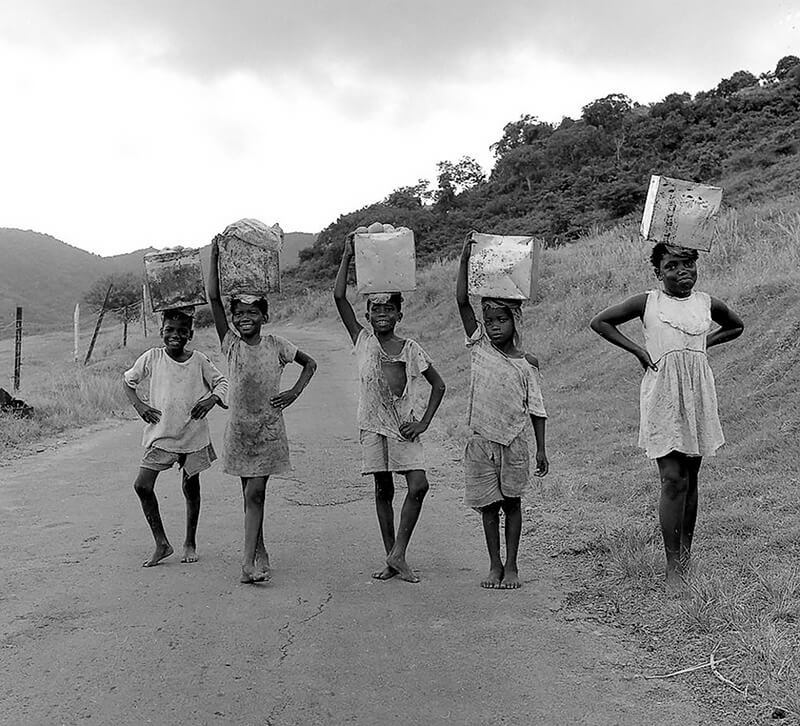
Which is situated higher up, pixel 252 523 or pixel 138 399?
pixel 138 399

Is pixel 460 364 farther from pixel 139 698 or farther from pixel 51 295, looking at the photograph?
pixel 51 295

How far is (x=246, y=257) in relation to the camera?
565 cm

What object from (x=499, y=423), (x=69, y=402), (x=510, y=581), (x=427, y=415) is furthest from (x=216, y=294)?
(x=69, y=402)

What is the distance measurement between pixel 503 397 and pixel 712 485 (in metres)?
2.17

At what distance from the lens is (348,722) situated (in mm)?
3467

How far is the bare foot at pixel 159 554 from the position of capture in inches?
224

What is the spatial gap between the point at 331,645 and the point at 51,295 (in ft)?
328

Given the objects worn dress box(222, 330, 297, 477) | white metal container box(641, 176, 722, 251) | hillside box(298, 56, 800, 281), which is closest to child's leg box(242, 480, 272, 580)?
worn dress box(222, 330, 297, 477)

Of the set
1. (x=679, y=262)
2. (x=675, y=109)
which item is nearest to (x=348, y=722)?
(x=679, y=262)

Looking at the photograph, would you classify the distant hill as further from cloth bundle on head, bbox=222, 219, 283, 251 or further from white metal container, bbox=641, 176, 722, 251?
white metal container, bbox=641, 176, 722, 251

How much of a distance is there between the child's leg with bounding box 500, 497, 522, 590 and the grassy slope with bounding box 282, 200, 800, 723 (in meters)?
0.37

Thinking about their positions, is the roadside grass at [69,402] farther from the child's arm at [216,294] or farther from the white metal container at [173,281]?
the child's arm at [216,294]

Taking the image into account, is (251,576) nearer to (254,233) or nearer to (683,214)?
(254,233)

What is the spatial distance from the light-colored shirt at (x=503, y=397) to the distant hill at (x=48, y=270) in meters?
62.5
